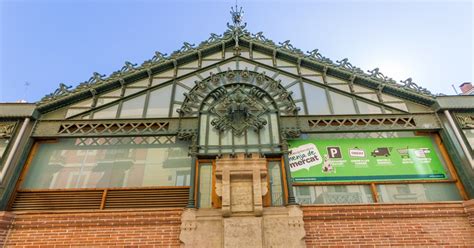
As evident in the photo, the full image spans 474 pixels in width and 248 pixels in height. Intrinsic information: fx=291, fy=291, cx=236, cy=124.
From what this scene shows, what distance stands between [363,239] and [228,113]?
511 centimetres

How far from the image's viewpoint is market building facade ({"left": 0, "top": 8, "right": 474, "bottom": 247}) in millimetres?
7383

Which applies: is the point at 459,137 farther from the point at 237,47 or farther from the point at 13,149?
the point at 13,149

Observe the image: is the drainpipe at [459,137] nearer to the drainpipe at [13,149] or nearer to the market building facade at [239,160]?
the market building facade at [239,160]

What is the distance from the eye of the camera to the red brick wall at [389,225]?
23.9 ft

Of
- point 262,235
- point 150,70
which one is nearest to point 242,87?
point 150,70

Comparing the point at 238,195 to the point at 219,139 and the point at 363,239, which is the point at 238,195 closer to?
the point at 219,139

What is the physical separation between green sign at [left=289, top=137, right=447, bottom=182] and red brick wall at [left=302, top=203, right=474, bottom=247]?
971mm

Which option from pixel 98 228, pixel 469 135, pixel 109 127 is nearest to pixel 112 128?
pixel 109 127

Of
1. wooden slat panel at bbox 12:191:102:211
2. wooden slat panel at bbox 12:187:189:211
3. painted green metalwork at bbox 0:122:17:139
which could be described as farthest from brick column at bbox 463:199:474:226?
painted green metalwork at bbox 0:122:17:139

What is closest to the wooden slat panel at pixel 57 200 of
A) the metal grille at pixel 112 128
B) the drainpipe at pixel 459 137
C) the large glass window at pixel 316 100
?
the metal grille at pixel 112 128

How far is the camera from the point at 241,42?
12.0 metres

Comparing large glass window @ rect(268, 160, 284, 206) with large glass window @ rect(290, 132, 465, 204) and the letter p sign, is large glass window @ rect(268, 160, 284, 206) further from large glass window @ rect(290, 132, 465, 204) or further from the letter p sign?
the letter p sign

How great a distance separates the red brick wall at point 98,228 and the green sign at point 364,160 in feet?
12.5

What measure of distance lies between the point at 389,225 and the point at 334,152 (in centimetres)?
243
